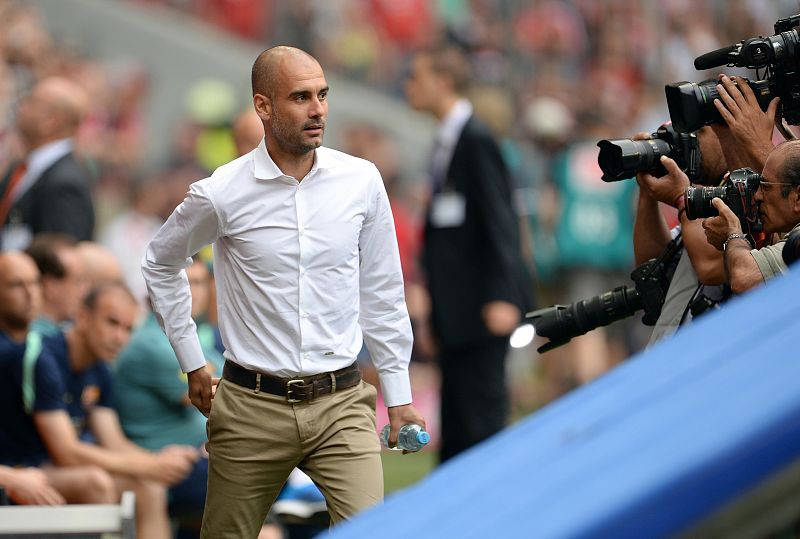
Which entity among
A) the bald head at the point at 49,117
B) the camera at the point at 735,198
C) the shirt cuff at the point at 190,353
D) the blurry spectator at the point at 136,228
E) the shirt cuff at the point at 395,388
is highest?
the bald head at the point at 49,117

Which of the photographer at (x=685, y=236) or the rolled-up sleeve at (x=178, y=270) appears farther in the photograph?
the rolled-up sleeve at (x=178, y=270)

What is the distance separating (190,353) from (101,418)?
2.10 m

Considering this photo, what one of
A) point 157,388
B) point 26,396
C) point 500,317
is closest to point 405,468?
point 500,317

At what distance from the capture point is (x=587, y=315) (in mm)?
A: 4176

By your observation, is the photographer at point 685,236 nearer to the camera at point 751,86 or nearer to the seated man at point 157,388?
the camera at point 751,86

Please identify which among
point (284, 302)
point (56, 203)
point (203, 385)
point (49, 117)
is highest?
point (49, 117)

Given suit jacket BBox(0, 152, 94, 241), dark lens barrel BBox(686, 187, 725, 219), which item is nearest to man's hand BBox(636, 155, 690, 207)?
dark lens barrel BBox(686, 187, 725, 219)

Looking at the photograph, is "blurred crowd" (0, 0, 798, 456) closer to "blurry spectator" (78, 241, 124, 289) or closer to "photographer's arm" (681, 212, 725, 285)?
"blurry spectator" (78, 241, 124, 289)

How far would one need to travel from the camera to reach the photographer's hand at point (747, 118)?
3.74 m

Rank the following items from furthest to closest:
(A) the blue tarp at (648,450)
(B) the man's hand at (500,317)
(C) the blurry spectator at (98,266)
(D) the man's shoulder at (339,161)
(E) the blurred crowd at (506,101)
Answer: (E) the blurred crowd at (506,101) < (B) the man's hand at (500,317) < (C) the blurry spectator at (98,266) < (D) the man's shoulder at (339,161) < (A) the blue tarp at (648,450)

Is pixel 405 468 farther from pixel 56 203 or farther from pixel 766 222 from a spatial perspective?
pixel 766 222

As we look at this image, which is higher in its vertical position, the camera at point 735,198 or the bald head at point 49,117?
the bald head at point 49,117

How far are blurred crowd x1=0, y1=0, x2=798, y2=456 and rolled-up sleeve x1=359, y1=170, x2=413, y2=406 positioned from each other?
18.3ft

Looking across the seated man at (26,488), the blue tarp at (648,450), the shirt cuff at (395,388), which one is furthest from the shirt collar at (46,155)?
the blue tarp at (648,450)
